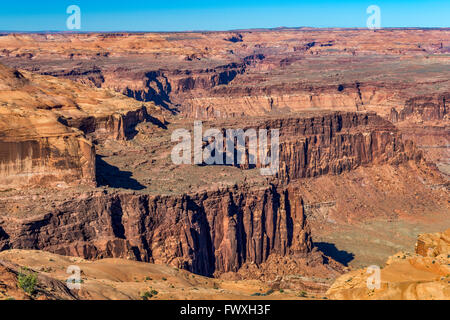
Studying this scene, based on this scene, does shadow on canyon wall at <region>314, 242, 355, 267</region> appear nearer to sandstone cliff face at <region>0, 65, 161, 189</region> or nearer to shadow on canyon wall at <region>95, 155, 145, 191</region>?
shadow on canyon wall at <region>95, 155, 145, 191</region>

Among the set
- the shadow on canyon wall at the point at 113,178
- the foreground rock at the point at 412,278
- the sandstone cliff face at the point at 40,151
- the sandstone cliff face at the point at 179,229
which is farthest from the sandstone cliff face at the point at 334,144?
the foreground rock at the point at 412,278

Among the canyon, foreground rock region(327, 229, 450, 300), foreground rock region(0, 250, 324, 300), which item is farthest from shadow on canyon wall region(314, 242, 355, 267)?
foreground rock region(327, 229, 450, 300)

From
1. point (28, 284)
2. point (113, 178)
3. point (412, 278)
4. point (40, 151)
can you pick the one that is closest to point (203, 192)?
point (113, 178)

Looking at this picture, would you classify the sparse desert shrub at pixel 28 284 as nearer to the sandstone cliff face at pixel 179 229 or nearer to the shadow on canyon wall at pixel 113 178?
the sandstone cliff face at pixel 179 229

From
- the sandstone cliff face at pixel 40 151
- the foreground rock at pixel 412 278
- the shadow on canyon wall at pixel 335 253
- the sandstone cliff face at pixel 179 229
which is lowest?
the shadow on canyon wall at pixel 335 253

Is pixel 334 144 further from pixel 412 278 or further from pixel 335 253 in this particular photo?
pixel 412 278
